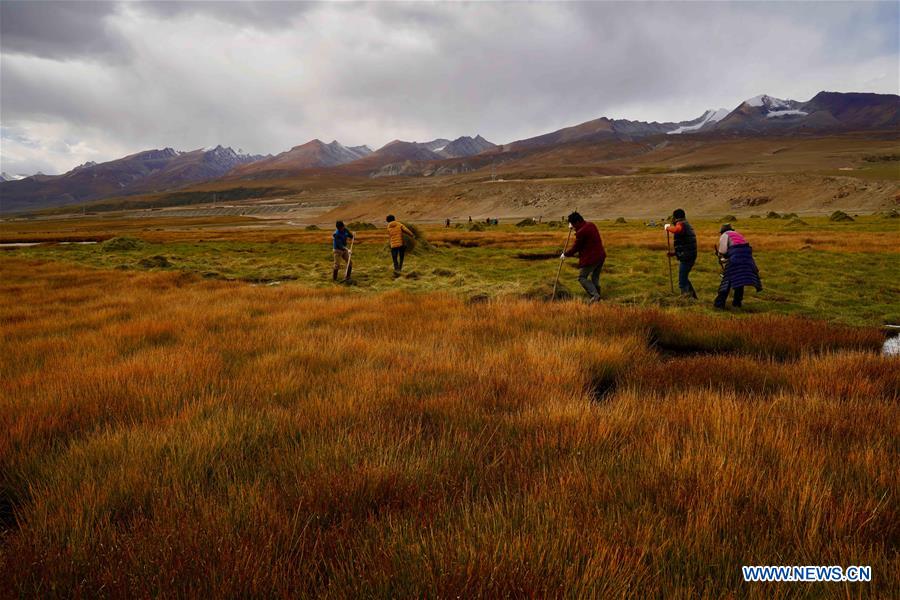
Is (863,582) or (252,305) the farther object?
(252,305)

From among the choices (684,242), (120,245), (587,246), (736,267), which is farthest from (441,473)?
(120,245)

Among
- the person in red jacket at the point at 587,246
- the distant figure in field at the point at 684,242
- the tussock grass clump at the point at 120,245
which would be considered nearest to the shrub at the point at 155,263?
the tussock grass clump at the point at 120,245

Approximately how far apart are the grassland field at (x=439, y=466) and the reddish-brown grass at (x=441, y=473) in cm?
1

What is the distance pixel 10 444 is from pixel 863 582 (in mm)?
4589

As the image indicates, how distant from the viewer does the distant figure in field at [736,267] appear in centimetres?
1085

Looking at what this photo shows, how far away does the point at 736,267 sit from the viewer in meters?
11.0

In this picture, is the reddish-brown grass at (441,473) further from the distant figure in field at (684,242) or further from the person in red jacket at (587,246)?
the distant figure in field at (684,242)

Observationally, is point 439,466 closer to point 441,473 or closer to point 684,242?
point 441,473

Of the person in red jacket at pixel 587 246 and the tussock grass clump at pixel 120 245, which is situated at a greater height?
the tussock grass clump at pixel 120 245

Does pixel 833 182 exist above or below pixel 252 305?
above

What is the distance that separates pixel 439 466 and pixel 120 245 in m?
37.1

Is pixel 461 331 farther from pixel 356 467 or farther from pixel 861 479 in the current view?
pixel 861 479

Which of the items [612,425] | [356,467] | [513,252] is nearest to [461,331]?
[612,425]

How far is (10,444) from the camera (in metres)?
2.93
